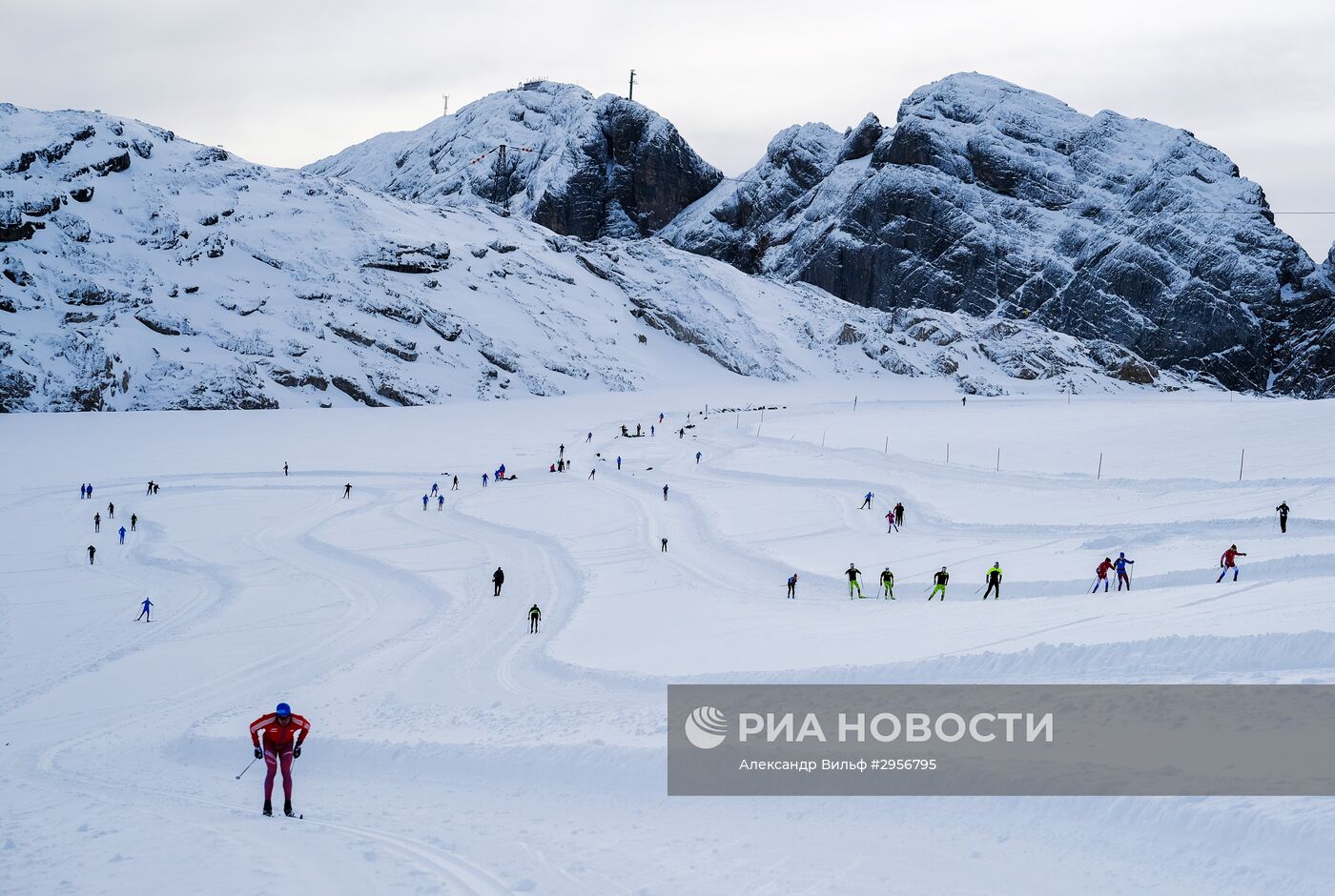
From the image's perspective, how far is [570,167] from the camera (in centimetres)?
15688

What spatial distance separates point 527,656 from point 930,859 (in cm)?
1192

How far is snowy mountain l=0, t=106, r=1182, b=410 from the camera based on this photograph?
239 ft

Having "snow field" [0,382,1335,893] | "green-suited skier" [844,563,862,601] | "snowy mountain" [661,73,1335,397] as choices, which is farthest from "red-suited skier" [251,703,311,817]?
"snowy mountain" [661,73,1335,397]

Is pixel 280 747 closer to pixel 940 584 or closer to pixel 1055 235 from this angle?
pixel 940 584

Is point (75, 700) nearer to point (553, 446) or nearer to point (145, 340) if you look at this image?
point (553, 446)

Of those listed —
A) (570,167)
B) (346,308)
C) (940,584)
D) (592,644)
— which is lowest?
(592,644)

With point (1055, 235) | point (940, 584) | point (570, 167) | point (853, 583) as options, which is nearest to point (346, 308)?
point (853, 583)

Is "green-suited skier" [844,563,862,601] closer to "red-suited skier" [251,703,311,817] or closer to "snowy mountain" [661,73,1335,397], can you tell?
"red-suited skier" [251,703,311,817]

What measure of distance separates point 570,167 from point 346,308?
7951cm

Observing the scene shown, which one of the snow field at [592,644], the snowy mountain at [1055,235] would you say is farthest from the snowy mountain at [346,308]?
the snow field at [592,644]

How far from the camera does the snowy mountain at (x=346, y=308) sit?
7288 centimetres

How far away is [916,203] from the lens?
458 feet

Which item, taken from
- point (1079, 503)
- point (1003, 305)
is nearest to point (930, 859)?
point (1079, 503)

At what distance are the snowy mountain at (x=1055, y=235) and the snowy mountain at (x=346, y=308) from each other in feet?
51.8
